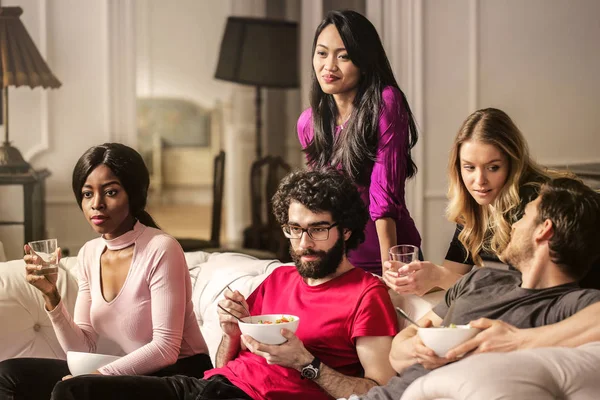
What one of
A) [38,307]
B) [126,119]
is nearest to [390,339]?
[38,307]

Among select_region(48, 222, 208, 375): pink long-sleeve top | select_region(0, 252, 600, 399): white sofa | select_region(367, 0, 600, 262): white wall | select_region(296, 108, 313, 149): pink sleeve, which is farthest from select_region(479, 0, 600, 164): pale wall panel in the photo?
select_region(48, 222, 208, 375): pink long-sleeve top

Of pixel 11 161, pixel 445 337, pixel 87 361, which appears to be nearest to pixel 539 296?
pixel 445 337

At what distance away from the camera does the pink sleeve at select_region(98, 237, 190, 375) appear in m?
2.24

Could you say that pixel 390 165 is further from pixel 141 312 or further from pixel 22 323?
pixel 22 323

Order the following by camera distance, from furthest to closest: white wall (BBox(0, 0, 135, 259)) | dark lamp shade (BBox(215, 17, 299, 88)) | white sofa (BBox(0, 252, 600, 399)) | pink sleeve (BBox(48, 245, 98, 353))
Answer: dark lamp shade (BBox(215, 17, 299, 88)), white wall (BBox(0, 0, 135, 259)), white sofa (BBox(0, 252, 600, 399)), pink sleeve (BBox(48, 245, 98, 353))

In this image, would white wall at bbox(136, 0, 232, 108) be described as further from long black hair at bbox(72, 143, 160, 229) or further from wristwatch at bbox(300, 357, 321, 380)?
wristwatch at bbox(300, 357, 321, 380)

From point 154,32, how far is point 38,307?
6.13ft

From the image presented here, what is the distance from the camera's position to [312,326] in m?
2.19

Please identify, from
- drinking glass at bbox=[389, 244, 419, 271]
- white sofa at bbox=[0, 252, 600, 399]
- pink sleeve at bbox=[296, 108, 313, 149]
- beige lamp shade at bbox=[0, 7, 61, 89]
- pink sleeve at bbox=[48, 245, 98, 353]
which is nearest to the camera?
drinking glass at bbox=[389, 244, 419, 271]

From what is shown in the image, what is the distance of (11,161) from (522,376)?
3295mm

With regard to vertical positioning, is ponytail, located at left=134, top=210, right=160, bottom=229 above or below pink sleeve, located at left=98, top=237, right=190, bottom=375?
above

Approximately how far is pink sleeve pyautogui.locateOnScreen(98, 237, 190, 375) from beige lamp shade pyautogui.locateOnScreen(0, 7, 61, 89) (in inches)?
91.8

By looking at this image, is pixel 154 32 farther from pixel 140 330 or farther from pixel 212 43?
pixel 140 330

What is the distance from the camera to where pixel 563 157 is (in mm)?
4168
